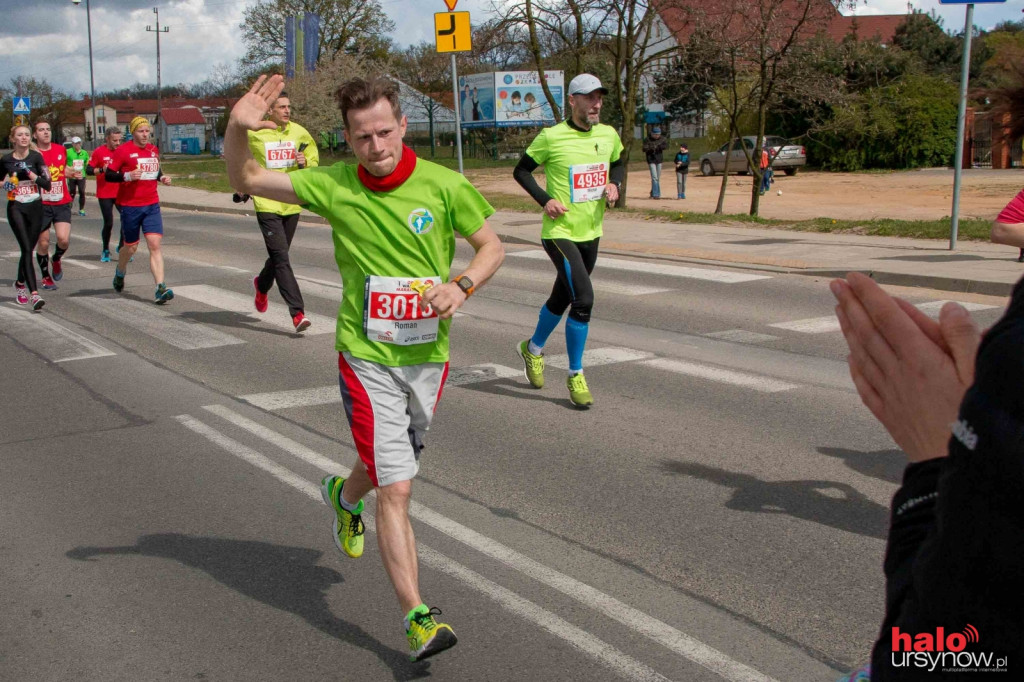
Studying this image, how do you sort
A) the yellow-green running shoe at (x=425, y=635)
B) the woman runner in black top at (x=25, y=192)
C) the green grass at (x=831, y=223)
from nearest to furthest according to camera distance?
the yellow-green running shoe at (x=425, y=635), the woman runner in black top at (x=25, y=192), the green grass at (x=831, y=223)

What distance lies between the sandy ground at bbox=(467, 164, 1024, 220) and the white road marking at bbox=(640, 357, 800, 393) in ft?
45.3

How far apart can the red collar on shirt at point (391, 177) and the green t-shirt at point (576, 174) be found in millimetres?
3429

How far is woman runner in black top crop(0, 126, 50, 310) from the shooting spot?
1152 centimetres

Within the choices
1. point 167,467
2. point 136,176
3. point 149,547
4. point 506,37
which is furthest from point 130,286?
point 506,37

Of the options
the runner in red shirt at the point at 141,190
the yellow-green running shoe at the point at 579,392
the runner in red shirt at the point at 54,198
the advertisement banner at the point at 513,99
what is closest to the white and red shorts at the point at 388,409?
the yellow-green running shoe at the point at 579,392

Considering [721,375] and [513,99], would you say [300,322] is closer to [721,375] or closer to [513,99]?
[721,375]

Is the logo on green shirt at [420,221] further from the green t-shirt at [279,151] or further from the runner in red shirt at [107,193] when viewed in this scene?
the runner in red shirt at [107,193]

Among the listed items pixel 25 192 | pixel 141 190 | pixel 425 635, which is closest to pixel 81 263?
pixel 25 192

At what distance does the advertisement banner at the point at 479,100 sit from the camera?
180 feet

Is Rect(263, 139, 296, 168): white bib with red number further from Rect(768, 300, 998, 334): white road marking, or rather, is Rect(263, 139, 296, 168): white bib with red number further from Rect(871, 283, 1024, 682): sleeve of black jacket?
Rect(871, 283, 1024, 682): sleeve of black jacket

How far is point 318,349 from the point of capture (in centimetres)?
961

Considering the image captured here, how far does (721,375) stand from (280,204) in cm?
446

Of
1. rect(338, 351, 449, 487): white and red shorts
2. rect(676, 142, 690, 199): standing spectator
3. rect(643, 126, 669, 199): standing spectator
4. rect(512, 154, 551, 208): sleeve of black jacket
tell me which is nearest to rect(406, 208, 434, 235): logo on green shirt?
rect(338, 351, 449, 487): white and red shorts

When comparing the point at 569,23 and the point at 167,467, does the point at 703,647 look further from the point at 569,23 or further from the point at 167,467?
the point at 569,23
